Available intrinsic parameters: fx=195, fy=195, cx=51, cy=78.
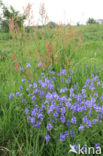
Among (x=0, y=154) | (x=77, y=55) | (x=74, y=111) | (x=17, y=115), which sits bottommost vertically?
(x=0, y=154)

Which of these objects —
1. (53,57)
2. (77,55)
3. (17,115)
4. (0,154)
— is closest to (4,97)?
(17,115)

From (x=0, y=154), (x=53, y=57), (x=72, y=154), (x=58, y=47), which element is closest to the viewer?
(x=72, y=154)

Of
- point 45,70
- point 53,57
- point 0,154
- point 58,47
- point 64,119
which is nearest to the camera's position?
point 64,119

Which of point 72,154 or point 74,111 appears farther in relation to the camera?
point 74,111

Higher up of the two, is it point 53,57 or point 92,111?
point 53,57

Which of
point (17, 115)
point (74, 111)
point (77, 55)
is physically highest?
point (77, 55)

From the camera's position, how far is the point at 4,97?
240 cm

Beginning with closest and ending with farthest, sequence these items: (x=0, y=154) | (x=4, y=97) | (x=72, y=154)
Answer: (x=72, y=154) < (x=0, y=154) < (x=4, y=97)

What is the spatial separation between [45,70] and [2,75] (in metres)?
0.85

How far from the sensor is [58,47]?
3.60 m

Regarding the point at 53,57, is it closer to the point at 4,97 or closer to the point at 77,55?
the point at 77,55

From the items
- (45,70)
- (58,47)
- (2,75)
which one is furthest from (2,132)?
(58,47)

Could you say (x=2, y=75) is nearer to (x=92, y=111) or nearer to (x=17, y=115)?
(x=17, y=115)

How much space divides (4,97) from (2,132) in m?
0.56
